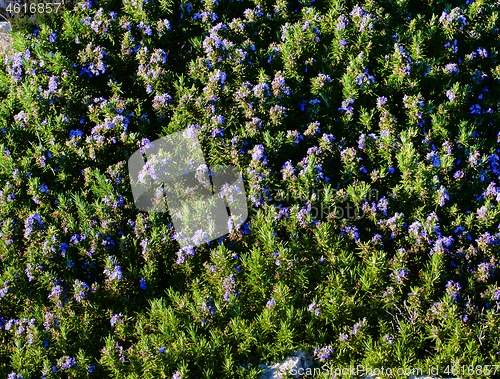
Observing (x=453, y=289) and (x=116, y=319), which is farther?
(x=116, y=319)

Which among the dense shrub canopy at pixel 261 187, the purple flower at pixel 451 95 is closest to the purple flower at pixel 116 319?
the dense shrub canopy at pixel 261 187

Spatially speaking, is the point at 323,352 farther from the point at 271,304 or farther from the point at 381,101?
the point at 381,101

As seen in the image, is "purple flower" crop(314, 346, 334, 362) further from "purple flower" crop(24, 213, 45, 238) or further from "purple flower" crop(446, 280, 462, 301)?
"purple flower" crop(24, 213, 45, 238)

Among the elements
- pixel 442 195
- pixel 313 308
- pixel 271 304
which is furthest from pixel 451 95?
pixel 271 304

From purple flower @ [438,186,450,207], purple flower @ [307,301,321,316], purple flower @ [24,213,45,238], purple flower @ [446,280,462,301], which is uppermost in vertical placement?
purple flower @ [24,213,45,238]

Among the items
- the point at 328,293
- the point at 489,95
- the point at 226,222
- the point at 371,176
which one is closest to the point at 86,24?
the point at 226,222

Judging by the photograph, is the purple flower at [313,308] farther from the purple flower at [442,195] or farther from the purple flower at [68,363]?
the purple flower at [68,363]

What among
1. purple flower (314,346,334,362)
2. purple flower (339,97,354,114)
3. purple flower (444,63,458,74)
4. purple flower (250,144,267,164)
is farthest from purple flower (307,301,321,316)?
purple flower (444,63,458,74)

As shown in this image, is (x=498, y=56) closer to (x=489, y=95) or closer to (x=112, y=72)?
(x=489, y=95)
